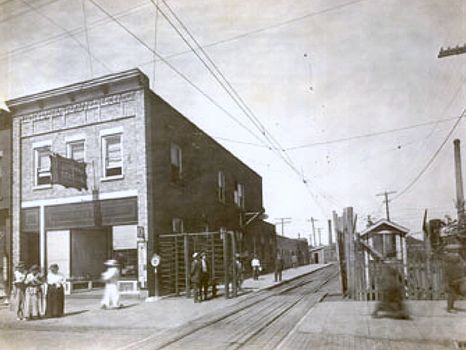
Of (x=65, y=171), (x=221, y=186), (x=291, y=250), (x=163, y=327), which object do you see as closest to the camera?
(x=163, y=327)

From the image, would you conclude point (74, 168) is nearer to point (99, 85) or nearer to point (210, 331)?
point (99, 85)

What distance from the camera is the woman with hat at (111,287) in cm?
1034

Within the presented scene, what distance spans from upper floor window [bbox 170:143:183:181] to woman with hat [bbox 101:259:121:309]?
134 inches

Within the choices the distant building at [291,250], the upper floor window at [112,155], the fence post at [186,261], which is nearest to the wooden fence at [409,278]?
the fence post at [186,261]

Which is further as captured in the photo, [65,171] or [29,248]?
[29,248]

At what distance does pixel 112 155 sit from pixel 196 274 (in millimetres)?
3459

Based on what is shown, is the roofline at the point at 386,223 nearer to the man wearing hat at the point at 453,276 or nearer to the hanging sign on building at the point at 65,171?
the man wearing hat at the point at 453,276

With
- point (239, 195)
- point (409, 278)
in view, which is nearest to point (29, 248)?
point (409, 278)

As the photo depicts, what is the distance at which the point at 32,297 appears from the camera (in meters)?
9.77

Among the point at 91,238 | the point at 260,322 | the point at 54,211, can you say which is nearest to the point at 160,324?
the point at 260,322

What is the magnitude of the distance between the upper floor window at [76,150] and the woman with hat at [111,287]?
2.59 m

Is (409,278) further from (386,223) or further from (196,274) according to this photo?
(196,274)

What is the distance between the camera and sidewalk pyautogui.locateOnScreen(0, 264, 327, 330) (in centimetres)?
861

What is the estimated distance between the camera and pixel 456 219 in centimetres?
987
